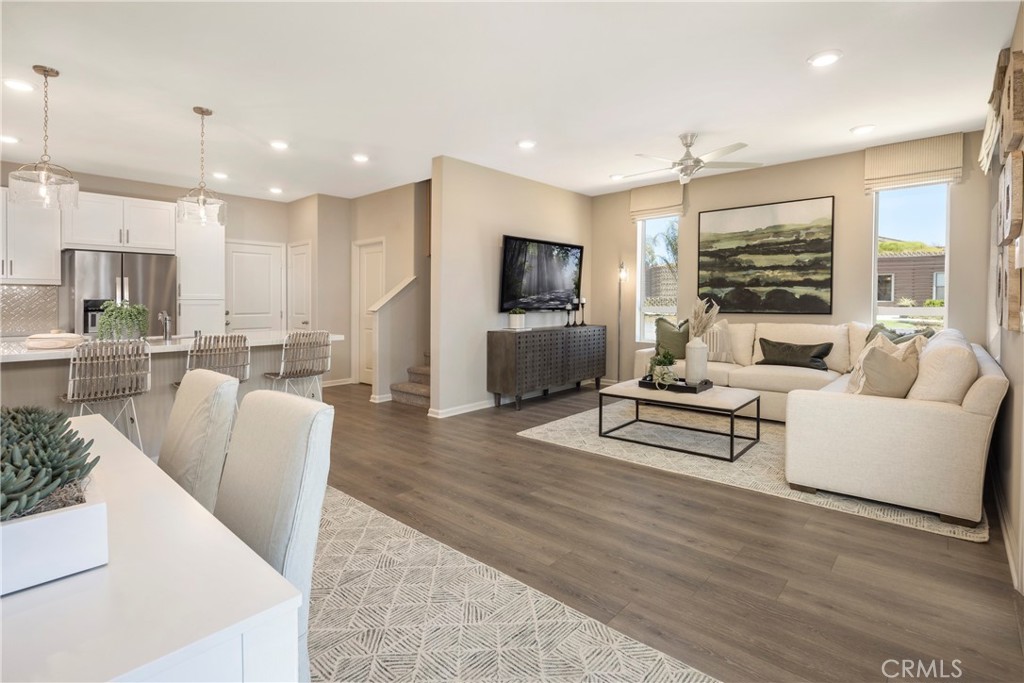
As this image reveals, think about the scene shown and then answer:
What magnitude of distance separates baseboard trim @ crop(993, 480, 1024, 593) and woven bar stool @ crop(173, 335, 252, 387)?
14.3 feet

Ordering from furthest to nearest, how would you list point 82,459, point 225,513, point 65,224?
point 65,224
point 225,513
point 82,459

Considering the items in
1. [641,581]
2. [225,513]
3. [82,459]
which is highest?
[82,459]

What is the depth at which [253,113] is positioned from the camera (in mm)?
4020

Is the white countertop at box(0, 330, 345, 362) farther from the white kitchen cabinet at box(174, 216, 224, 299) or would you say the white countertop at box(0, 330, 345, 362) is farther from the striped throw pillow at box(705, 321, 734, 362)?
the striped throw pillow at box(705, 321, 734, 362)

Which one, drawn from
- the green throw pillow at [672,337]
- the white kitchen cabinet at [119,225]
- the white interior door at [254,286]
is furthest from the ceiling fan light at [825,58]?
the white interior door at [254,286]

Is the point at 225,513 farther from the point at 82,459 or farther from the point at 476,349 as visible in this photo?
the point at 476,349

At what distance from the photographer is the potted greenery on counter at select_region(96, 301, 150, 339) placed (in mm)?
3240

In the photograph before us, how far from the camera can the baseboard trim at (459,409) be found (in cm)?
527

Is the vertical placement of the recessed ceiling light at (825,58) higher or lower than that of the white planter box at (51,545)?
higher

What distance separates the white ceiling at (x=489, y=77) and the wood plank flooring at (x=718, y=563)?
2.68 meters

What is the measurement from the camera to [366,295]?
7.25 meters

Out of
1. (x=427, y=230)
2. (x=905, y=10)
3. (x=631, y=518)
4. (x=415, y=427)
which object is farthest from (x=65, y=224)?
(x=905, y=10)

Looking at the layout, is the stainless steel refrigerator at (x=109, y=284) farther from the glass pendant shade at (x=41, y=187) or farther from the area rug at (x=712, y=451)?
the area rug at (x=712, y=451)

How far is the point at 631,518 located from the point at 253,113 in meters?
4.07
